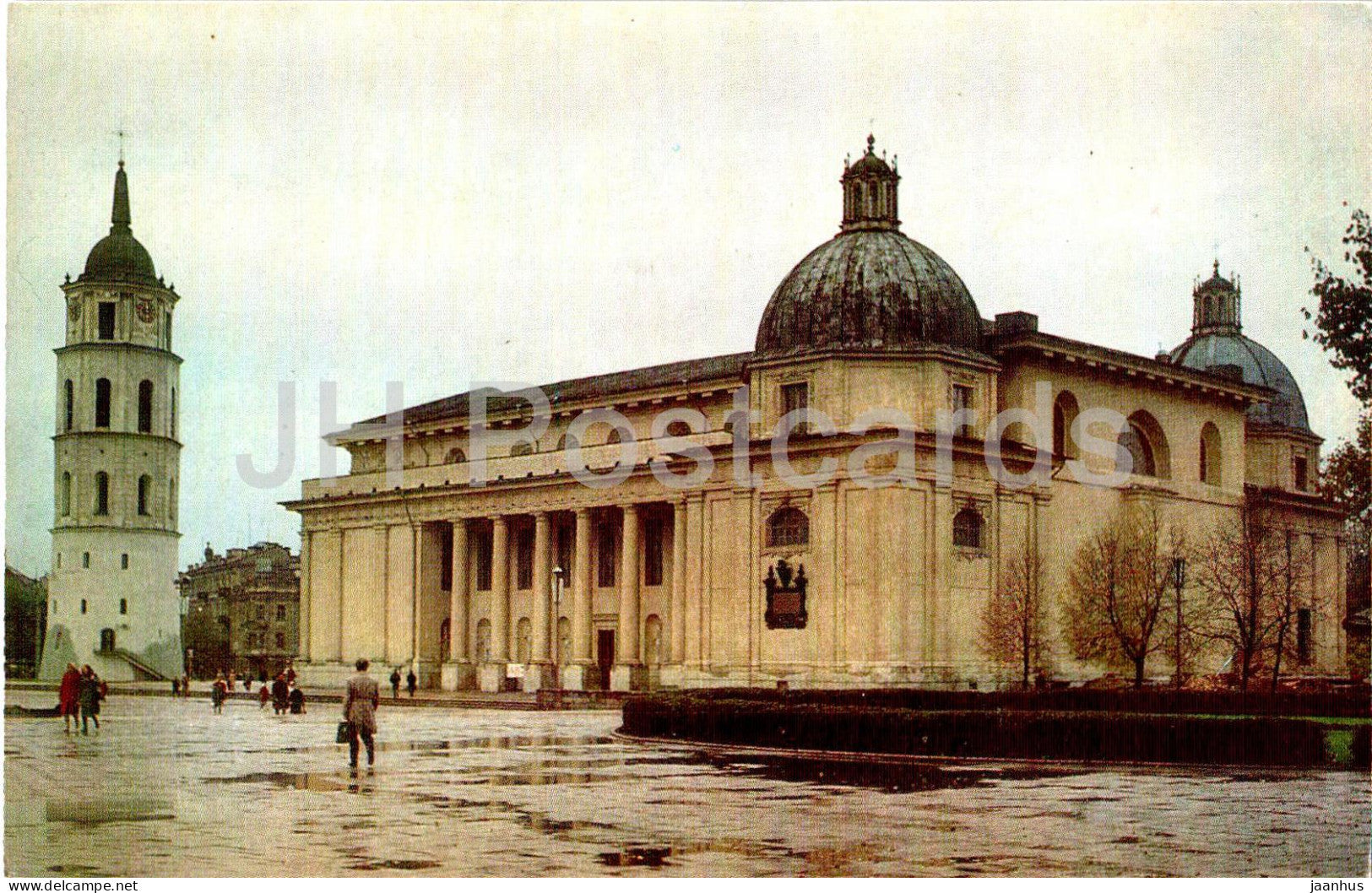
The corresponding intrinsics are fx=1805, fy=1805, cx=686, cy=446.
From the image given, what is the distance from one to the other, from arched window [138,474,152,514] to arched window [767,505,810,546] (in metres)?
47.4

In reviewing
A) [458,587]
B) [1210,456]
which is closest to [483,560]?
[458,587]

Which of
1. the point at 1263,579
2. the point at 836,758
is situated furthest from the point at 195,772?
the point at 1263,579

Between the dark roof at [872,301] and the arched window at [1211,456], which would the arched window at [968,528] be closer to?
the dark roof at [872,301]

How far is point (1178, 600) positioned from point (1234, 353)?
1257 inches

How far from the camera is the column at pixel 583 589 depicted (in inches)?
2943

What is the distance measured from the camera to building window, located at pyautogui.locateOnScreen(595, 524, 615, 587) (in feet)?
253

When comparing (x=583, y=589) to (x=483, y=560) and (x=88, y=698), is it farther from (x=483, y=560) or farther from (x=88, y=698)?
(x=88, y=698)

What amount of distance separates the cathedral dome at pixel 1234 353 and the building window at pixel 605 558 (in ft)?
95.1

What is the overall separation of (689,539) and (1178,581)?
17.6 metres

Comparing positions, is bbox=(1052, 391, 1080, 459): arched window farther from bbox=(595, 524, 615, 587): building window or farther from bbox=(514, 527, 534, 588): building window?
bbox=(514, 527, 534, 588): building window

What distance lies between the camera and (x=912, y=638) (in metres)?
60.5

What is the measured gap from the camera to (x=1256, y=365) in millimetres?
89125

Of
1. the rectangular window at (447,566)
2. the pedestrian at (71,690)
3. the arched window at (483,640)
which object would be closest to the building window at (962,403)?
the arched window at (483,640)

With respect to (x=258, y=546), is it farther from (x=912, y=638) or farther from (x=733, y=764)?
(x=733, y=764)
